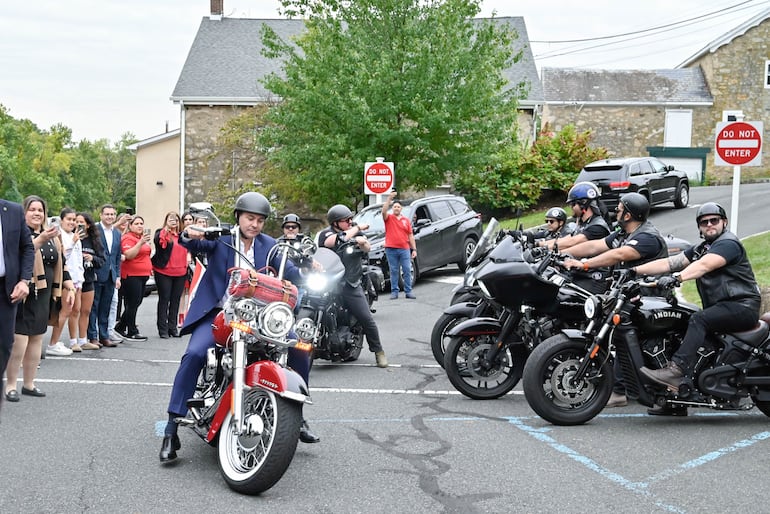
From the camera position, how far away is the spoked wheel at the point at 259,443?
5172 mm

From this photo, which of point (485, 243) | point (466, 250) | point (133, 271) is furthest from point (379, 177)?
point (485, 243)

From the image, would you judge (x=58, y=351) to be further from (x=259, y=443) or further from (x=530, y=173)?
(x=530, y=173)

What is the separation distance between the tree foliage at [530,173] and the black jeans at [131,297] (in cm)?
1720

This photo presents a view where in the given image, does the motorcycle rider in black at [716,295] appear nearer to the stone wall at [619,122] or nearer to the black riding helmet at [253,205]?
the black riding helmet at [253,205]

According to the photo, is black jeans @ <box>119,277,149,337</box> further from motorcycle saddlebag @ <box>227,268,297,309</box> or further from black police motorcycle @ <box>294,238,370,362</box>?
motorcycle saddlebag @ <box>227,268,297,309</box>

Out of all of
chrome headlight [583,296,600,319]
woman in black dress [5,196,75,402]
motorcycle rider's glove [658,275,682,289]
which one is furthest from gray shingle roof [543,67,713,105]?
motorcycle rider's glove [658,275,682,289]

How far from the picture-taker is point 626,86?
45562mm

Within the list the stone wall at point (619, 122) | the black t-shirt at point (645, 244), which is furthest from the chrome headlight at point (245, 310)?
the stone wall at point (619, 122)

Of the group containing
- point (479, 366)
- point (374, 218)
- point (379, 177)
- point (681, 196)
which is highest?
point (379, 177)

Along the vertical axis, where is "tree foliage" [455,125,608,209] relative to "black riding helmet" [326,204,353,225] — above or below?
above

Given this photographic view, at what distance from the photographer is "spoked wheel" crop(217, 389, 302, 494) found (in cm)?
517

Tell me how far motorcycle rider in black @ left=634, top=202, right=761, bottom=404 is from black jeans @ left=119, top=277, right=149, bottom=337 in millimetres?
7941

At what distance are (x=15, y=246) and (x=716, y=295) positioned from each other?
5530 millimetres

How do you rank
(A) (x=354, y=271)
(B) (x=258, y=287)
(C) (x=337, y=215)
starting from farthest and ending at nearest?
(C) (x=337, y=215), (A) (x=354, y=271), (B) (x=258, y=287)
